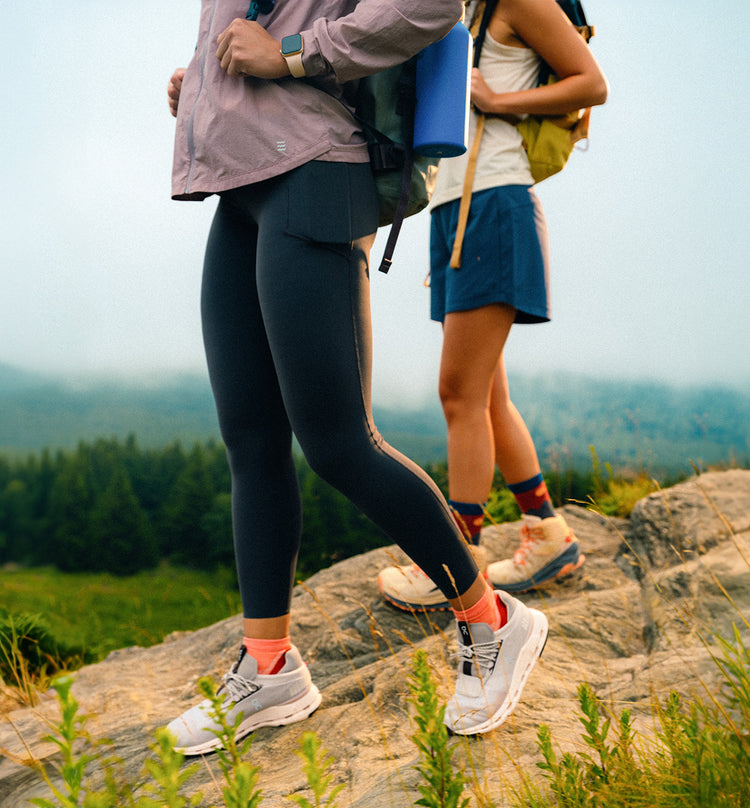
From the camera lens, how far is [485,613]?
188 centimetres

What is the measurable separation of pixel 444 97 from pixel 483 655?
144 centimetres

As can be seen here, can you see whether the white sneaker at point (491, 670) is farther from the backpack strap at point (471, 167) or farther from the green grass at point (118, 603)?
the green grass at point (118, 603)

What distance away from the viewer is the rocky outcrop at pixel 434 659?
1760 millimetres

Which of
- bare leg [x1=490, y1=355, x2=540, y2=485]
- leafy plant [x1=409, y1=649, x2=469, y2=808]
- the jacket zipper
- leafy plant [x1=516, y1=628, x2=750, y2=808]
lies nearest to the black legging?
the jacket zipper

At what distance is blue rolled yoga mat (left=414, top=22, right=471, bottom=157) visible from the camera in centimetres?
171

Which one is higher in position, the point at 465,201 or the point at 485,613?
the point at 465,201

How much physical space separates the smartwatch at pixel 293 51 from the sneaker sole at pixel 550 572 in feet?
7.30

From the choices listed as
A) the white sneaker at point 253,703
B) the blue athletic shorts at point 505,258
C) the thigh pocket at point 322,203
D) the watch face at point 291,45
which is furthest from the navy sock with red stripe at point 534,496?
the watch face at point 291,45

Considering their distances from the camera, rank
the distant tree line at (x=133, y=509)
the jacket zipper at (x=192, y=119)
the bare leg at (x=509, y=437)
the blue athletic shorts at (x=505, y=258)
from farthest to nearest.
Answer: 1. the distant tree line at (x=133, y=509)
2. the bare leg at (x=509, y=437)
3. the blue athletic shorts at (x=505, y=258)
4. the jacket zipper at (x=192, y=119)

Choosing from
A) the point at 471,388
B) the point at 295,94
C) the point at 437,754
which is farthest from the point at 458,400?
the point at 437,754

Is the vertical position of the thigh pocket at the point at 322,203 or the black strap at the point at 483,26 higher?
the black strap at the point at 483,26

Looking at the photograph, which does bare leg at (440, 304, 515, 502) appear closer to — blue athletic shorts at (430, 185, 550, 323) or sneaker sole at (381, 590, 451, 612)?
blue athletic shorts at (430, 185, 550, 323)

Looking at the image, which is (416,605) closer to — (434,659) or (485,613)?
(434,659)

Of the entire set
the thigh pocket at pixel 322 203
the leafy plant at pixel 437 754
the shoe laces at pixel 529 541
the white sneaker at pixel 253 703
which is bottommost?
the shoe laces at pixel 529 541
